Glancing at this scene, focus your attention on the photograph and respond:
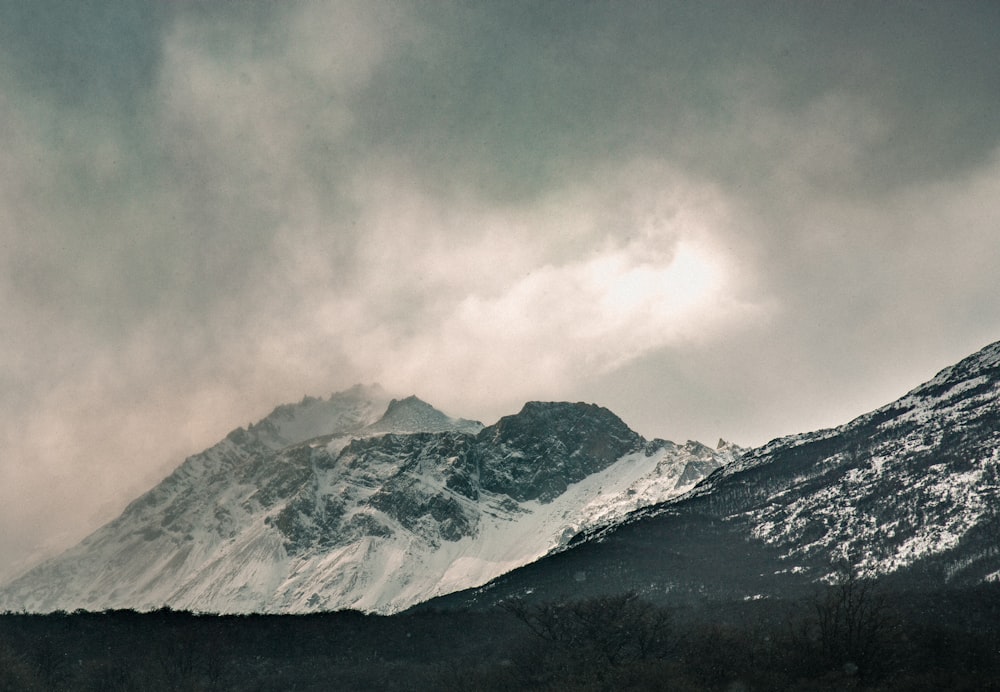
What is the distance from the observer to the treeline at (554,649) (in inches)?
3558

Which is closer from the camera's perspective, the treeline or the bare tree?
the treeline

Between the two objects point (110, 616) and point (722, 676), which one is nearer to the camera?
point (722, 676)

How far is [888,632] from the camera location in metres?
99.0

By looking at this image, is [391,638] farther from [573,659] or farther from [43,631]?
[573,659]

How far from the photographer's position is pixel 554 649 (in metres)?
122

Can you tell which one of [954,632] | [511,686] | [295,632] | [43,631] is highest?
[43,631]

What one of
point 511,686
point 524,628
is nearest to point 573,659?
point 511,686

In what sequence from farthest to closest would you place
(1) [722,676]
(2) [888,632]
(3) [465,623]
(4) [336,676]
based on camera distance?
(3) [465,623], (4) [336,676], (2) [888,632], (1) [722,676]

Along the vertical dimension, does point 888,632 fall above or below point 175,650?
below

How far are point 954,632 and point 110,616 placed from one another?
156 meters

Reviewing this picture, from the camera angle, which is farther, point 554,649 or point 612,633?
point 554,649

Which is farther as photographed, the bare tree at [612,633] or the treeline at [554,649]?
the bare tree at [612,633]

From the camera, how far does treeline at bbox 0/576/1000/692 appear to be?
9038 cm

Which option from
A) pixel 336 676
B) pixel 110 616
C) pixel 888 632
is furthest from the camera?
pixel 110 616
